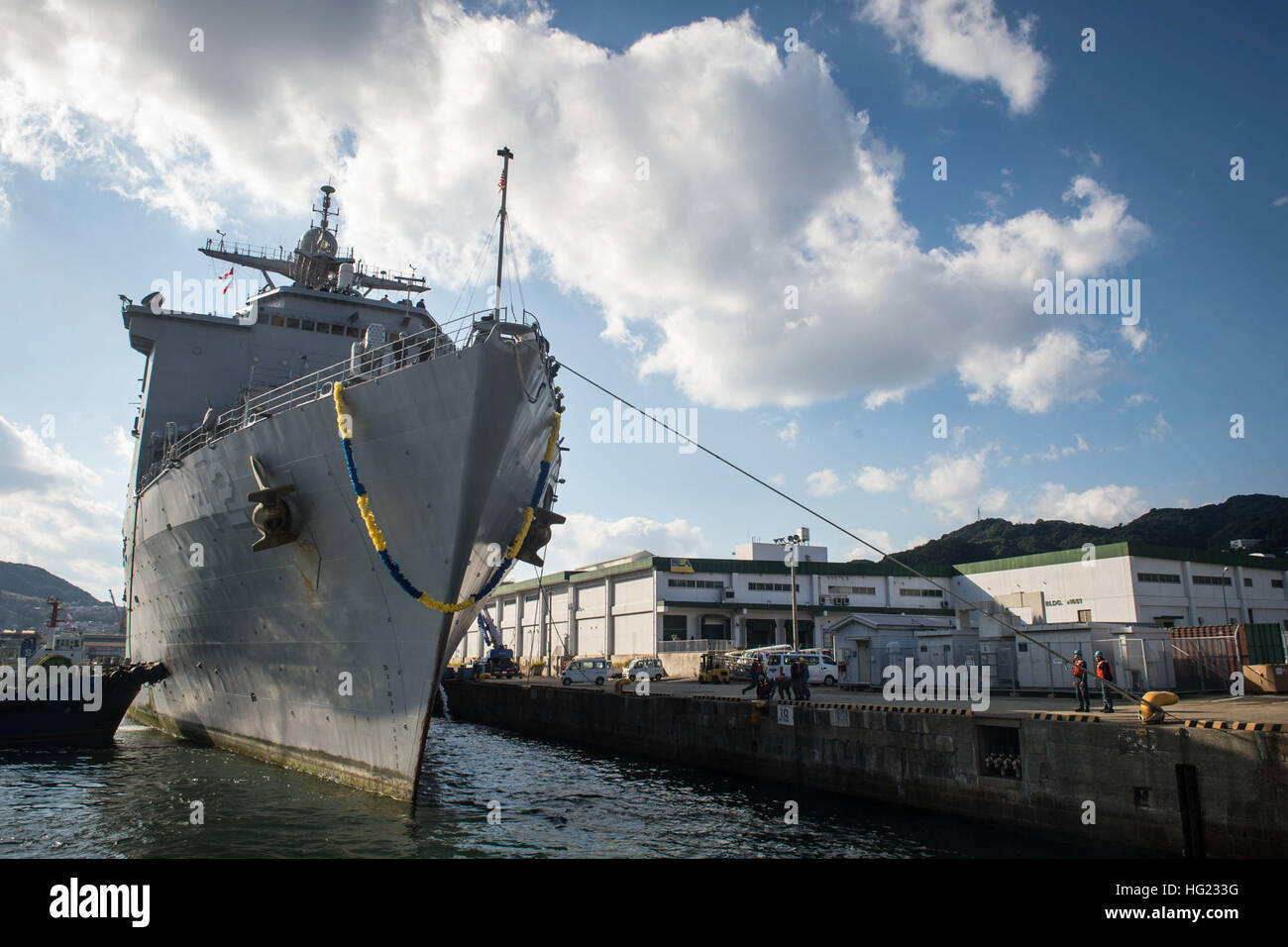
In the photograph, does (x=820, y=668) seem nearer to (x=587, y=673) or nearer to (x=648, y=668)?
(x=648, y=668)

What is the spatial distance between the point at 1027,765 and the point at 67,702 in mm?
22060

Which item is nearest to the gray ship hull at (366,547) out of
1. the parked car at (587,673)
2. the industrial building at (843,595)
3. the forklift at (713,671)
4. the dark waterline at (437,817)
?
the dark waterline at (437,817)

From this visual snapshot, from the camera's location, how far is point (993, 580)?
156 ft

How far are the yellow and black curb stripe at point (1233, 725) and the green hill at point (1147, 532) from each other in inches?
3047

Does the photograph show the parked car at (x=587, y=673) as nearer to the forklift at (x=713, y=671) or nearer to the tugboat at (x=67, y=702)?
the forklift at (x=713, y=671)

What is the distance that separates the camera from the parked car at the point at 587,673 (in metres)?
31.9

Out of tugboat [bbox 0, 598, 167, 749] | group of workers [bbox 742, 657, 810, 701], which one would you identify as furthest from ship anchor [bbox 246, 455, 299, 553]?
group of workers [bbox 742, 657, 810, 701]

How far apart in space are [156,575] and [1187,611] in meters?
47.9

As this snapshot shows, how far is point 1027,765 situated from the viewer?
11.8m

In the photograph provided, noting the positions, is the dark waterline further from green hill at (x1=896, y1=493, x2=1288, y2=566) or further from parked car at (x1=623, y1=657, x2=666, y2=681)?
green hill at (x1=896, y1=493, x2=1288, y2=566)

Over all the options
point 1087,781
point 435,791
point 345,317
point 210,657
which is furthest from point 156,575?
point 1087,781

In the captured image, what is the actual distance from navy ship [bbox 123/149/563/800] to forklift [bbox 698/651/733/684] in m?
17.0

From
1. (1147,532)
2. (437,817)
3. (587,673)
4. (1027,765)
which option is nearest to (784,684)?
(1027,765)
